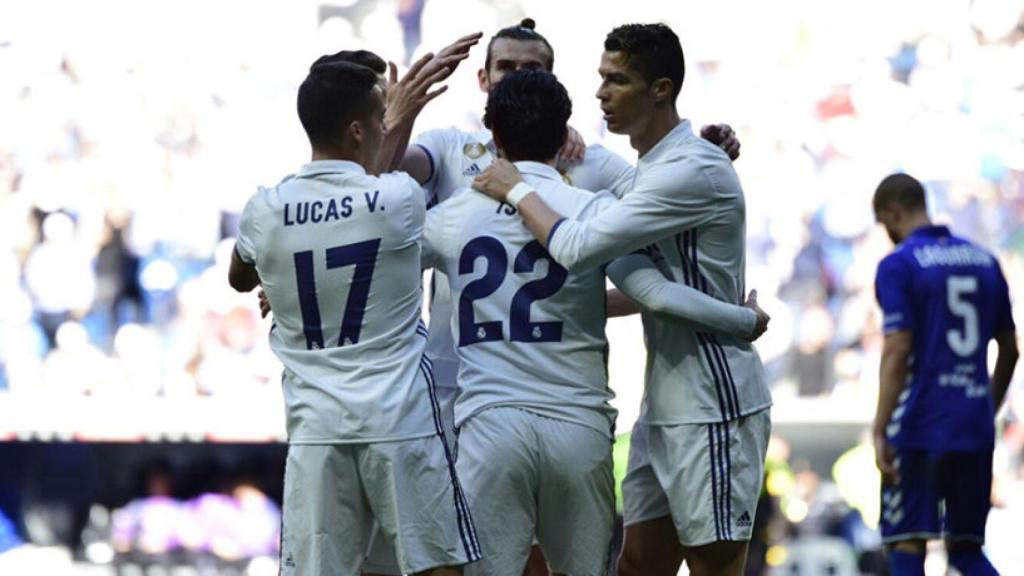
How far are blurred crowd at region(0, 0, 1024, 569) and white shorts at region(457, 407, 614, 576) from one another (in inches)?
248

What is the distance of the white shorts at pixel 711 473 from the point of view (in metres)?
A: 4.26

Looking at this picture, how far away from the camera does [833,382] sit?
10.3 m

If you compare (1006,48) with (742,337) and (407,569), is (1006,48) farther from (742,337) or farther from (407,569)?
(407,569)

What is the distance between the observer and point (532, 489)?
4.13m

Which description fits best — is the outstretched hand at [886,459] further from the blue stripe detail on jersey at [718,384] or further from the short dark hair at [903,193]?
the blue stripe detail on jersey at [718,384]

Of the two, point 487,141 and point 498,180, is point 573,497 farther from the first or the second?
point 487,141

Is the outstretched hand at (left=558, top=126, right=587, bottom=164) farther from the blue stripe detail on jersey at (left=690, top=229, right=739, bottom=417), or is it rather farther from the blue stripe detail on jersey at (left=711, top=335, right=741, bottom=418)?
the blue stripe detail on jersey at (left=711, top=335, right=741, bottom=418)

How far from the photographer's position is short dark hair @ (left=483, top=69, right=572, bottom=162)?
415 cm

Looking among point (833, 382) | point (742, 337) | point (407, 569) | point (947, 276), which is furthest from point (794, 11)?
point (407, 569)

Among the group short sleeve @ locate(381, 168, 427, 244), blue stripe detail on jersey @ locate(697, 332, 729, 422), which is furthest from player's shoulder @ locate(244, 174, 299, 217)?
blue stripe detail on jersey @ locate(697, 332, 729, 422)

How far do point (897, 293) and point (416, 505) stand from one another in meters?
2.37

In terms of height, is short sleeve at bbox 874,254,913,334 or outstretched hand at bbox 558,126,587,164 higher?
outstretched hand at bbox 558,126,587,164

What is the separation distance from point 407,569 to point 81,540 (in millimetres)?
7604

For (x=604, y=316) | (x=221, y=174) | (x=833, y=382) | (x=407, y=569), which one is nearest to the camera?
(x=407, y=569)
